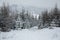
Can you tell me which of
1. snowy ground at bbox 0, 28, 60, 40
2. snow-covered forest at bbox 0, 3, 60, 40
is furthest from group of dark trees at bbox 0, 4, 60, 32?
snowy ground at bbox 0, 28, 60, 40

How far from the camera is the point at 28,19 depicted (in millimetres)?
2930

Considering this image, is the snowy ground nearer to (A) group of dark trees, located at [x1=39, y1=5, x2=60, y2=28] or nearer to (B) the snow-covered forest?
(B) the snow-covered forest

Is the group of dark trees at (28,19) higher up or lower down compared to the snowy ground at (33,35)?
higher up

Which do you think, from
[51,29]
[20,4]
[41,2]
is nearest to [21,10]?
[20,4]

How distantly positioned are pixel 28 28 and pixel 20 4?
818 mm

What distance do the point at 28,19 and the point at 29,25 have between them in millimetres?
255

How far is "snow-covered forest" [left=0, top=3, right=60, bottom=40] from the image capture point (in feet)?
7.75

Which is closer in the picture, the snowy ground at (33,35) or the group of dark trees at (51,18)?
the snowy ground at (33,35)

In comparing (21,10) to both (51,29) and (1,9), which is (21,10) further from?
(51,29)

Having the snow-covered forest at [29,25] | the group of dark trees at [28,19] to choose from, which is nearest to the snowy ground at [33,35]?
the snow-covered forest at [29,25]

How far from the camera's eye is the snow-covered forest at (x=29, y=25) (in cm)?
236

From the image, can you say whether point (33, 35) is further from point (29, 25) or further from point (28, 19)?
point (28, 19)

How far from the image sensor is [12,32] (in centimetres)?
246

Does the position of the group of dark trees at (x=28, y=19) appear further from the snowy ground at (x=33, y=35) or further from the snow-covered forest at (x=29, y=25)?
the snowy ground at (x=33, y=35)
